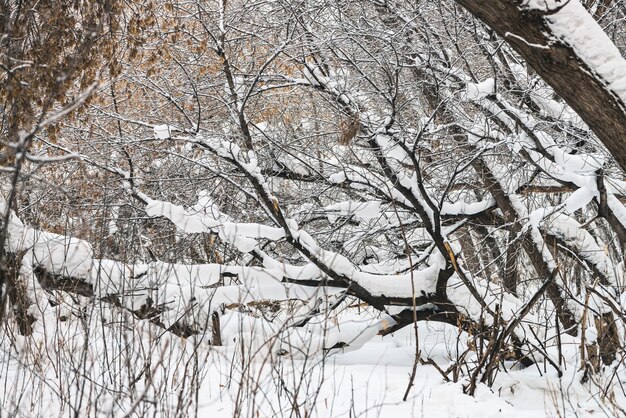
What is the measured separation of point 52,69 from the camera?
5562 mm

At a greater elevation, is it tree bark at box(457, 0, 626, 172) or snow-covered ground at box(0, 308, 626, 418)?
tree bark at box(457, 0, 626, 172)

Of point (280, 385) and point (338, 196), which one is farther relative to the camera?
point (338, 196)

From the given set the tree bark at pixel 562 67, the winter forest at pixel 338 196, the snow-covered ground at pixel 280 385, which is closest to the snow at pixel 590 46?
the tree bark at pixel 562 67

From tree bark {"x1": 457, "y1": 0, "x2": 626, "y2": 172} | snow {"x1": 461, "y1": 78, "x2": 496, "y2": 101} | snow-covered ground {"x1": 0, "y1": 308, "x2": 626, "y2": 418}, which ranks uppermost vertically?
snow {"x1": 461, "y1": 78, "x2": 496, "y2": 101}

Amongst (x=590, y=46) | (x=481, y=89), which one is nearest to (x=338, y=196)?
(x=481, y=89)

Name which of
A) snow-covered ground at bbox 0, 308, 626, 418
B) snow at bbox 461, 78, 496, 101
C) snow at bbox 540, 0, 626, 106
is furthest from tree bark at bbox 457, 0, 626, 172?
snow at bbox 461, 78, 496, 101

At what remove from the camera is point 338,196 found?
882 cm

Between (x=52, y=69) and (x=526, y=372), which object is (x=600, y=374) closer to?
(x=526, y=372)

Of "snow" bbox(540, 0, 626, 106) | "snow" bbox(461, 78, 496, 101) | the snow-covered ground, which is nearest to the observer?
"snow" bbox(540, 0, 626, 106)

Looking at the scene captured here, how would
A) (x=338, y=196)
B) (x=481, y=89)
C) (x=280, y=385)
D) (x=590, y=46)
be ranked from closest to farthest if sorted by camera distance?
(x=590, y=46) → (x=280, y=385) → (x=481, y=89) → (x=338, y=196)

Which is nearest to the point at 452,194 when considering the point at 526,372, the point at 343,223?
the point at 343,223

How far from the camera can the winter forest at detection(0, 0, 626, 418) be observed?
17.0 ft

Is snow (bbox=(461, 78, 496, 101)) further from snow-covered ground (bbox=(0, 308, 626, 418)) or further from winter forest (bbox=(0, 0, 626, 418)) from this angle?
snow-covered ground (bbox=(0, 308, 626, 418))

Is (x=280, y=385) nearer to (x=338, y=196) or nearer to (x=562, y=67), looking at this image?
(x=562, y=67)
